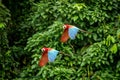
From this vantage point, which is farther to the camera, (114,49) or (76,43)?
(76,43)

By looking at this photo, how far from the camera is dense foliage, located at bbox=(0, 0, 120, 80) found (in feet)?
14.9

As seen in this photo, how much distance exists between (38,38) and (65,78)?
894mm

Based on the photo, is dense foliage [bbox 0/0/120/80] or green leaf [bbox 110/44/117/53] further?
dense foliage [bbox 0/0/120/80]

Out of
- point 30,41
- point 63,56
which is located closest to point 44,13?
point 30,41

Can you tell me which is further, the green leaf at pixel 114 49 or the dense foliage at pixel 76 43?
the dense foliage at pixel 76 43

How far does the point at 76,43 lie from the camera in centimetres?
504

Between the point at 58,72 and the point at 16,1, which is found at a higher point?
the point at 16,1

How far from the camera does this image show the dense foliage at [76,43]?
454 cm

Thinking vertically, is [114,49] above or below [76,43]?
above

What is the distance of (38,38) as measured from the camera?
5.04 meters

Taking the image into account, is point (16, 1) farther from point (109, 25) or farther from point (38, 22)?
point (109, 25)

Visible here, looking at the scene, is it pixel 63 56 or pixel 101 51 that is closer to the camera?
pixel 101 51

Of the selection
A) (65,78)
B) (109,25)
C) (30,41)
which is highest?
(109,25)

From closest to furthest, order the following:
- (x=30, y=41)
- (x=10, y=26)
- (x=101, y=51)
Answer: (x=101, y=51)
(x=30, y=41)
(x=10, y=26)
